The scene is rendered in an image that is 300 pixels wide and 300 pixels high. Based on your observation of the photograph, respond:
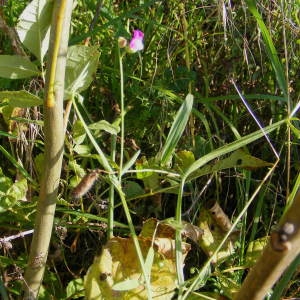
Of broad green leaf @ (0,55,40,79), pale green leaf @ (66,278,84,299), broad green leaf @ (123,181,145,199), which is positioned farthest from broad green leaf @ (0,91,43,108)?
pale green leaf @ (66,278,84,299)

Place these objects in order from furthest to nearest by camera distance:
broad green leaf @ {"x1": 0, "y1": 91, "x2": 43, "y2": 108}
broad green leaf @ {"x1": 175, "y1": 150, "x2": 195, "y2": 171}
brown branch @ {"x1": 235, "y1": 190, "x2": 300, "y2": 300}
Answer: broad green leaf @ {"x1": 175, "y1": 150, "x2": 195, "y2": 171}
broad green leaf @ {"x1": 0, "y1": 91, "x2": 43, "y2": 108}
brown branch @ {"x1": 235, "y1": 190, "x2": 300, "y2": 300}

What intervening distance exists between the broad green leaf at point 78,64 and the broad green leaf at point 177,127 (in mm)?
134

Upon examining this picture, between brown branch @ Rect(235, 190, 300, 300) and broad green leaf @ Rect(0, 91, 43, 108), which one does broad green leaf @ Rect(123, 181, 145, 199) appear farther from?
brown branch @ Rect(235, 190, 300, 300)

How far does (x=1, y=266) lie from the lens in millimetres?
994

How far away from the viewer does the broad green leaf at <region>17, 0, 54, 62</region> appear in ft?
2.45

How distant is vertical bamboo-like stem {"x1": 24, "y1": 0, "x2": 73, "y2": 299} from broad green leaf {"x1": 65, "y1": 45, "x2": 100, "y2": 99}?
0.09 m

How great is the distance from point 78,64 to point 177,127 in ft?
0.52

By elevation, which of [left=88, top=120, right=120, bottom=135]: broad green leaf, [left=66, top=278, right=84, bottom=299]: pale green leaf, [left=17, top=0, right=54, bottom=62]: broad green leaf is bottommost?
[left=66, top=278, right=84, bottom=299]: pale green leaf

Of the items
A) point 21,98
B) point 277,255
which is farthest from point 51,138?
point 277,255

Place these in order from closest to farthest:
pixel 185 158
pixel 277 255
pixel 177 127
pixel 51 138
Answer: pixel 277 255 → pixel 51 138 → pixel 177 127 → pixel 185 158

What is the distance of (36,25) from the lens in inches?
30.0

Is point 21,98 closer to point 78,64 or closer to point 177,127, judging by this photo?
point 78,64

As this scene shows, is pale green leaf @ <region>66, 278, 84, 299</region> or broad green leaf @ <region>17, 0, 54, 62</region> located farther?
pale green leaf @ <region>66, 278, 84, 299</region>

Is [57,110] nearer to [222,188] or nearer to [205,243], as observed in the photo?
[205,243]
